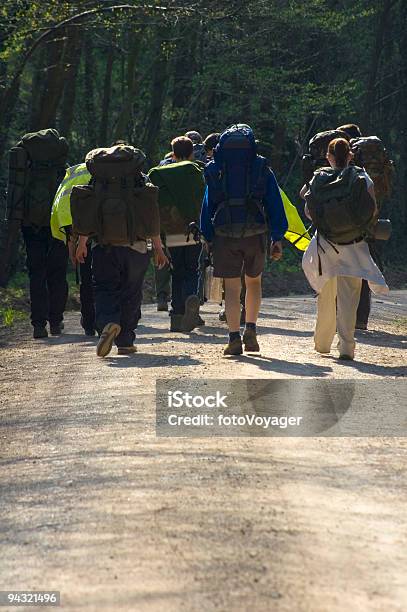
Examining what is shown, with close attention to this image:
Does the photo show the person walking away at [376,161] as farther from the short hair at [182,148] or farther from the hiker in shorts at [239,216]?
the hiker in shorts at [239,216]

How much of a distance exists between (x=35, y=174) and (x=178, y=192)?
4.73ft

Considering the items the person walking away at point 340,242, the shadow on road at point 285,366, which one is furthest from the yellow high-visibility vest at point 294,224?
the shadow on road at point 285,366

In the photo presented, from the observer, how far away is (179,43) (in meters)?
29.6

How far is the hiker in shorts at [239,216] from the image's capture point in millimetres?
11953

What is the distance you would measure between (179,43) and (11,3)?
33.6 ft

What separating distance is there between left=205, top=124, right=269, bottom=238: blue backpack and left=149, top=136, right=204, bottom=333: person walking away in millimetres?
2051

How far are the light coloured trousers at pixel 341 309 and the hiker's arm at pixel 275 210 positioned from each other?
0.65m

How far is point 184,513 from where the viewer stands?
6.29m

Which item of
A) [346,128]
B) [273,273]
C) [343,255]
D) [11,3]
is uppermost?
[11,3]

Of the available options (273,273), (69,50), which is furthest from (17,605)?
(273,273)

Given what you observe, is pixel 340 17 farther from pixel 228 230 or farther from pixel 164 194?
pixel 228 230

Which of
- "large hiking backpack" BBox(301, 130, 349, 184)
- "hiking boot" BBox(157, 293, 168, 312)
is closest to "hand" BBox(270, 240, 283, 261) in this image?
"large hiking backpack" BBox(301, 130, 349, 184)

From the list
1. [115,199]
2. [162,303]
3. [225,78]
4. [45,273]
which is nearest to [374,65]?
[225,78]

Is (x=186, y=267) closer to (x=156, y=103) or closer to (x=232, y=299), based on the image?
(x=232, y=299)
